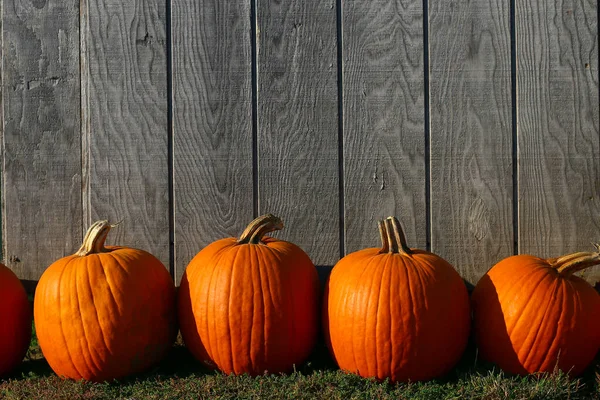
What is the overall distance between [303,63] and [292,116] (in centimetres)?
27

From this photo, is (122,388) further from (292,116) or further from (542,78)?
(542,78)

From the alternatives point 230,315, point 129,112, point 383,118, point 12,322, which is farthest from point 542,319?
point 12,322

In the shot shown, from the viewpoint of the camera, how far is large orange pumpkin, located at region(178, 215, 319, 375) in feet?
8.92

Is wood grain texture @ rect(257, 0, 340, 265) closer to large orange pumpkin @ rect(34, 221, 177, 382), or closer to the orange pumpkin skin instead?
large orange pumpkin @ rect(34, 221, 177, 382)

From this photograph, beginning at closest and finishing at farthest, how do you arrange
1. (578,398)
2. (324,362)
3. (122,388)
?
(578,398)
(122,388)
(324,362)

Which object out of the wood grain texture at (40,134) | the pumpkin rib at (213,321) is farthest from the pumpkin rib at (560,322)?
the wood grain texture at (40,134)

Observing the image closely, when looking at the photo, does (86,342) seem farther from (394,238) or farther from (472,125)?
(472,125)

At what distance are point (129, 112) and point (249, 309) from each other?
1.24m

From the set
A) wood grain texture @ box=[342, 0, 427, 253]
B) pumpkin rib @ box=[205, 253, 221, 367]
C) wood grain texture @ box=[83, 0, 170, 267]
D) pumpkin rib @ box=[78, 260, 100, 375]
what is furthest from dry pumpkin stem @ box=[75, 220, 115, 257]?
wood grain texture @ box=[342, 0, 427, 253]

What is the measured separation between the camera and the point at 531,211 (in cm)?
319

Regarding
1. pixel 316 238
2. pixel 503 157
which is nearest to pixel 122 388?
pixel 316 238

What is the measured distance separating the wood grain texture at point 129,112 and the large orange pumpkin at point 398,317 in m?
1.09

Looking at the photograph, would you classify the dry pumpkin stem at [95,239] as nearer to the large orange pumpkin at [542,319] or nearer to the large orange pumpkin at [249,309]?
the large orange pumpkin at [249,309]

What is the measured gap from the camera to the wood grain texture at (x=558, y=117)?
318cm
